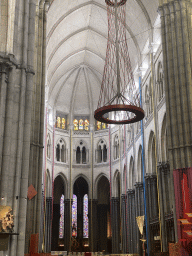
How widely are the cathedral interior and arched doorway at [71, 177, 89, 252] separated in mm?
112

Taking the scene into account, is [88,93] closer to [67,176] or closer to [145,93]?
[67,176]

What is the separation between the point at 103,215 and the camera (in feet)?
131

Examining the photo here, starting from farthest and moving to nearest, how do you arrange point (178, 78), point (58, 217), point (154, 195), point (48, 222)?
point (58, 217)
point (48, 222)
point (154, 195)
point (178, 78)

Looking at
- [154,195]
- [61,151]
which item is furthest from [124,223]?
[61,151]

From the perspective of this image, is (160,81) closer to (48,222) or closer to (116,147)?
(116,147)

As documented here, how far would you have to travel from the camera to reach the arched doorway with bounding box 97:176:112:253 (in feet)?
127

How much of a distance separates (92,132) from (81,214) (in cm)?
920

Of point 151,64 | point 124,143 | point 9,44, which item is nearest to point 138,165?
point 124,143

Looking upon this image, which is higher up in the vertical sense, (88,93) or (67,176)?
(88,93)

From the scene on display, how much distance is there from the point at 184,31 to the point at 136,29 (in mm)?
10629

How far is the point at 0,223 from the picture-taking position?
1112 centimetres

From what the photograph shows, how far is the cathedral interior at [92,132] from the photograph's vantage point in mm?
13039

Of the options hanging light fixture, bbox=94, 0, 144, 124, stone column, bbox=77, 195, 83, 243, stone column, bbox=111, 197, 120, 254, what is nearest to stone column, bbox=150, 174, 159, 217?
hanging light fixture, bbox=94, 0, 144, 124

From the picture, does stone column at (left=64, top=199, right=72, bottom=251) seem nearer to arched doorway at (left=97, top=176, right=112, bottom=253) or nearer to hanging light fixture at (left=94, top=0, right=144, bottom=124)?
arched doorway at (left=97, top=176, right=112, bottom=253)
